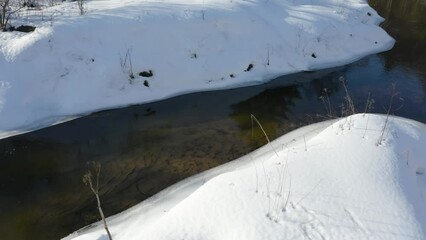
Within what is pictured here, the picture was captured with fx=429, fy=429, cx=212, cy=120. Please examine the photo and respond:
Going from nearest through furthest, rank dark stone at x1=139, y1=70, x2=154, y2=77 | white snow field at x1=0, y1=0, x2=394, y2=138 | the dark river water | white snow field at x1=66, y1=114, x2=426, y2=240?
white snow field at x1=66, y1=114, x2=426, y2=240 < the dark river water < white snow field at x1=0, y1=0, x2=394, y2=138 < dark stone at x1=139, y1=70, x2=154, y2=77

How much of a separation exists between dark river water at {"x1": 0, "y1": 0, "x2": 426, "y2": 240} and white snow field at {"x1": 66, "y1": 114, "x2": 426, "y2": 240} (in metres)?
0.74

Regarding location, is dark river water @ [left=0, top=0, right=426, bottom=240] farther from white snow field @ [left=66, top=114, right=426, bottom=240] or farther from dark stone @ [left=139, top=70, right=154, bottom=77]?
dark stone @ [left=139, top=70, right=154, bottom=77]

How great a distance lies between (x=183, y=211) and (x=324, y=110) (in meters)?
5.89

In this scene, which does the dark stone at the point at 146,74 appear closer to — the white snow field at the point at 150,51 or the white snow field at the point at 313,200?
the white snow field at the point at 150,51

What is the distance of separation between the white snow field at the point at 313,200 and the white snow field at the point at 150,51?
4.41 metres

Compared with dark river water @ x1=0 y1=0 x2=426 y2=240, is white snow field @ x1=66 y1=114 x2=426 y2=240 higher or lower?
higher

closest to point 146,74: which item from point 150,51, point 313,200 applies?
point 150,51

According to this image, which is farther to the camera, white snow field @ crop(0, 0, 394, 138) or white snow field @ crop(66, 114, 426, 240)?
white snow field @ crop(0, 0, 394, 138)

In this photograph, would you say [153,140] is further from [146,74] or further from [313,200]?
[313,200]

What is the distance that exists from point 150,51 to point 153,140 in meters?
3.39

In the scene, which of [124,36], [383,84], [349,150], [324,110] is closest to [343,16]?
[383,84]

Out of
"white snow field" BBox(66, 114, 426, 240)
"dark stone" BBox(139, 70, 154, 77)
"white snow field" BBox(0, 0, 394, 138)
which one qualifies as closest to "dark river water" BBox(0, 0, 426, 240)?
"white snow field" BBox(0, 0, 394, 138)

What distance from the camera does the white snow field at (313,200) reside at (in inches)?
186

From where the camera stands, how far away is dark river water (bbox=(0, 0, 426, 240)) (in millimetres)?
6824
